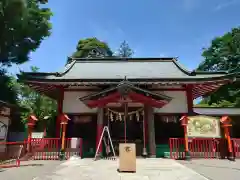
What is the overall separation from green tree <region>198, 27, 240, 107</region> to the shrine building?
15790 mm

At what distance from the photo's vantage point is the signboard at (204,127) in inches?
433

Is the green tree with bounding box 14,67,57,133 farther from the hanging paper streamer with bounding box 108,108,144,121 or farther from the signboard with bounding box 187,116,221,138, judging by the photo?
the signboard with bounding box 187,116,221,138

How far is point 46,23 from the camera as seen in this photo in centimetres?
2186

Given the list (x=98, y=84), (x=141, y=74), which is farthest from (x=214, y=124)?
(x=98, y=84)

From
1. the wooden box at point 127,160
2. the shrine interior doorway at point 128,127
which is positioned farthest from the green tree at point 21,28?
the wooden box at point 127,160

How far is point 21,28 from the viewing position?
19.3 metres

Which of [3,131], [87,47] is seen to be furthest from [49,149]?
[87,47]

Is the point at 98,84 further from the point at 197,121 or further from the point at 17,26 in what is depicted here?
the point at 17,26

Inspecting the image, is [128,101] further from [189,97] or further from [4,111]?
[4,111]

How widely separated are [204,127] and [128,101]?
4.54 meters

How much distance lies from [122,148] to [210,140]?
20.6ft

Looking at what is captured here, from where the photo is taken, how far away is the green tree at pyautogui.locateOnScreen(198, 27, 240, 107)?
92.0 feet

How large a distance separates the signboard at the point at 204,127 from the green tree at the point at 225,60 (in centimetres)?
1718

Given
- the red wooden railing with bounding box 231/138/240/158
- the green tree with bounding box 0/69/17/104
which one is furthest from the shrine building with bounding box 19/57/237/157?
the green tree with bounding box 0/69/17/104
